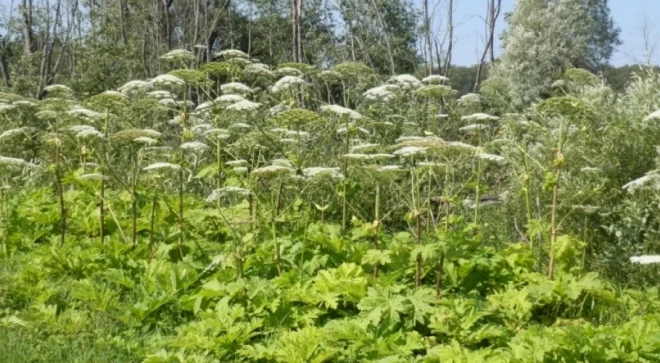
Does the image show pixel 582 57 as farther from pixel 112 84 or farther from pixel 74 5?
pixel 74 5

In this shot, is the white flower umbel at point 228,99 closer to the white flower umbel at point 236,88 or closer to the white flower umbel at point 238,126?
the white flower umbel at point 238,126

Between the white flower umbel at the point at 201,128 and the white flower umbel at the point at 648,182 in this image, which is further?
the white flower umbel at the point at 201,128

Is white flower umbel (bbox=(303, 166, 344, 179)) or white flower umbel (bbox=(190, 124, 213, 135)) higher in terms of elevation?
white flower umbel (bbox=(190, 124, 213, 135))

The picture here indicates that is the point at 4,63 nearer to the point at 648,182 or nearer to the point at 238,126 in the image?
the point at 238,126

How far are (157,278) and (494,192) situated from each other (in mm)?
6104

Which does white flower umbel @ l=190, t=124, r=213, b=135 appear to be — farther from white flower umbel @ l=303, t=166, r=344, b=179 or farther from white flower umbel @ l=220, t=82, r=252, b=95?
white flower umbel @ l=303, t=166, r=344, b=179

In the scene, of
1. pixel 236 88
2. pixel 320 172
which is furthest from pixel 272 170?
pixel 236 88

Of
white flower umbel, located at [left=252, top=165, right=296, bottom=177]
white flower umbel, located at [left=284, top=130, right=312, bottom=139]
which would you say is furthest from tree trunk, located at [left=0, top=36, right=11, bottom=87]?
white flower umbel, located at [left=252, top=165, right=296, bottom=177]

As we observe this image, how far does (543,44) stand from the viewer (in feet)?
61.6

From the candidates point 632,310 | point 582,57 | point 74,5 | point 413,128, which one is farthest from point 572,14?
point 632,310

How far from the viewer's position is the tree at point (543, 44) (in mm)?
18562

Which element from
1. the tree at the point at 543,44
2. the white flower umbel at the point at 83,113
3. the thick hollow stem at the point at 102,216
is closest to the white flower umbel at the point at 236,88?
the white flower umbel at the point at 83,113

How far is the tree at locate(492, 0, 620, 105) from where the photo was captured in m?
18.6

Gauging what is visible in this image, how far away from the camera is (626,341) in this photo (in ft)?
12.2
